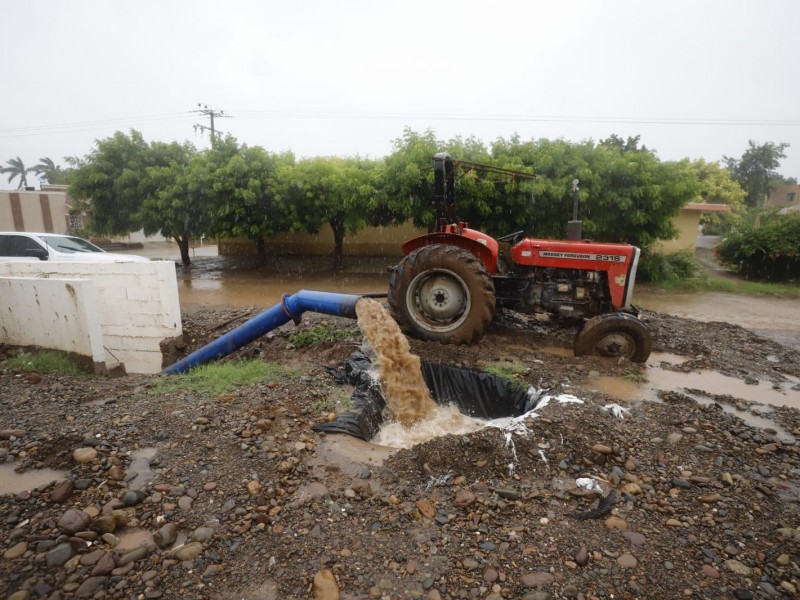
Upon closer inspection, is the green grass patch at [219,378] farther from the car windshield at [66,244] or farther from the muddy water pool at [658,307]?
the car windshield at [66,244]

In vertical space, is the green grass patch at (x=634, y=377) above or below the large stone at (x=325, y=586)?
below

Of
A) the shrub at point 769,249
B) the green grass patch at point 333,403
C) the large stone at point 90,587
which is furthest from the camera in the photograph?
the shrub at point 769,249

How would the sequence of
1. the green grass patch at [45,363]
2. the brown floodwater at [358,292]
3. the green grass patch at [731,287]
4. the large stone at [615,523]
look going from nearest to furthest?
the large stone at [615,523] → the green grass patch at [45,363] → the brown floodwater at [358,292] → the green grass patch at [731,287]

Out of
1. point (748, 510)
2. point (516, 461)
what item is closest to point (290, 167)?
point (516, 461)

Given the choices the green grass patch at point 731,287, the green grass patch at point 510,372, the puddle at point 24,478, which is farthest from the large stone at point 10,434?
the green grass patch at point 731,287

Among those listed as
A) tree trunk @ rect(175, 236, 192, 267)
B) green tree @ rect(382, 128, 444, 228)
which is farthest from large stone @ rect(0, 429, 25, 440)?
tree trunk @ rect(175, 236, 192, 267)

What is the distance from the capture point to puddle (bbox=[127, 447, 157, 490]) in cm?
293

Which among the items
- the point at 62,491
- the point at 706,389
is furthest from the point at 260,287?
the point at 706,389

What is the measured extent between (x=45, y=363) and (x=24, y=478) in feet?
9.38

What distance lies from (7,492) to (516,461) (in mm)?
3293

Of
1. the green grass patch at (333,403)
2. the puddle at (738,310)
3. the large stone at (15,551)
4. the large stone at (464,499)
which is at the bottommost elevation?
the puddle at (738,310)

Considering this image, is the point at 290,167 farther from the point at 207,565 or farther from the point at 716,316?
the point at 207,565

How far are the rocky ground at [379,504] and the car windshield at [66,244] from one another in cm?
671

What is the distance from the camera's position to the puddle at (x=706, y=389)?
4.41 meters
